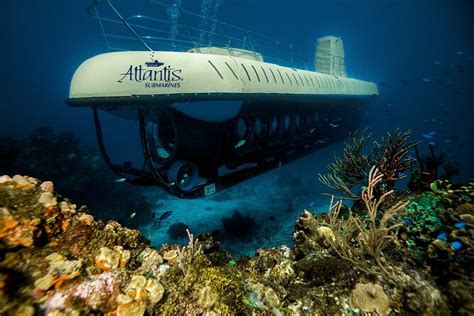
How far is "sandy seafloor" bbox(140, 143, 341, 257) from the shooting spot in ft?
26.8

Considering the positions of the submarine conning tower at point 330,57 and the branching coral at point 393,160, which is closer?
the branching coral at point 393,160

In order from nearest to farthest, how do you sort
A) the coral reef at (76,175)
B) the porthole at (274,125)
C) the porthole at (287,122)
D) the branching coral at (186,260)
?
the branching coral at (186,260), the porthole at (274,125), the porthole at (287,122), the coral reef at (76,175)

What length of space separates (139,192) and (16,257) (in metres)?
12.3

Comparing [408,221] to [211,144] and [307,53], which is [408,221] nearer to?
[211,144]

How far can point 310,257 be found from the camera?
2654 millimetres

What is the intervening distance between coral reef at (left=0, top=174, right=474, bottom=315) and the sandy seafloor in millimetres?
4218

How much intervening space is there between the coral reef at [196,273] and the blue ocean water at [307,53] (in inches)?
268

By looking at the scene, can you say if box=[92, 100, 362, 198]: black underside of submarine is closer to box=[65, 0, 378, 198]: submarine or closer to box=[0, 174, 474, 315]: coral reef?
box=[65, 0, 378, 198]: submarine

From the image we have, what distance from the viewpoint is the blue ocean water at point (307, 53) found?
12914mm

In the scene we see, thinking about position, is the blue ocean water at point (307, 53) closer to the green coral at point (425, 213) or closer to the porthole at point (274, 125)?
the porthole at point (274, 125)

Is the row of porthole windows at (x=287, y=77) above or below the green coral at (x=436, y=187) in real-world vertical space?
above

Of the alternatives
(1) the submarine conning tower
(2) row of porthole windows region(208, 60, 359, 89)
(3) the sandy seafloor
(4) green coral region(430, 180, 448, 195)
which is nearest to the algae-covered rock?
(4) green coral region(430, 180, 448, 195)

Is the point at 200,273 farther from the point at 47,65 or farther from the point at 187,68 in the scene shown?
the point at 47,65

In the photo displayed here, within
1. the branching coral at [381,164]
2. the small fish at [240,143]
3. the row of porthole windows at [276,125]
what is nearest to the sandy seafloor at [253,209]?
the small fish at [240,143]
